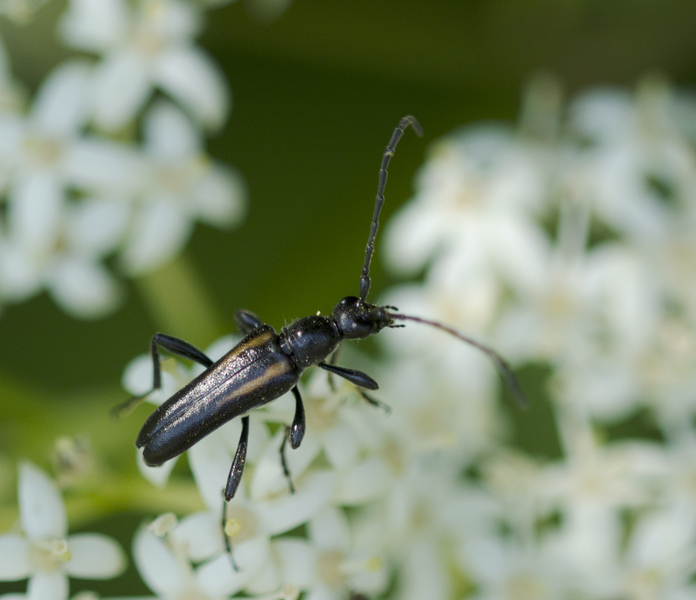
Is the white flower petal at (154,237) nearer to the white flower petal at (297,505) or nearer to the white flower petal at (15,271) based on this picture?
the white flower petal at (15,271)

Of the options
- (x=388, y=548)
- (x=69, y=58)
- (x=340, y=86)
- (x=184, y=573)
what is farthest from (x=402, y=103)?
(x=184, y=573)

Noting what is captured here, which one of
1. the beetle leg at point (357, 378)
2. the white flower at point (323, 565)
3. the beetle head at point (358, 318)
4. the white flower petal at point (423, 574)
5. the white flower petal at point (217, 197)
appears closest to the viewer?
the white flower at point (323, 565)

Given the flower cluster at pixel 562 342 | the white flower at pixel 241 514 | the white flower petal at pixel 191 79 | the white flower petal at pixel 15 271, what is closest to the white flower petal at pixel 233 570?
the white flower at pixel 241 514

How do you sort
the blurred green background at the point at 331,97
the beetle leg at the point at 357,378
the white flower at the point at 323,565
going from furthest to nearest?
the blurred green background at the point at 331,97 → the beetle leg at the point at 357,378 → the white flower at the point at 323,565

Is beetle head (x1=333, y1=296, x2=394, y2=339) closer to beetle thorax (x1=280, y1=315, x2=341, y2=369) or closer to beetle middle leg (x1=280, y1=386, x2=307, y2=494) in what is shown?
beetle thorax (x1=280, y1=315, x2=341, y2=369)

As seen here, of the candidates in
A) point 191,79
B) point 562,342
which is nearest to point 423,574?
point 562,342

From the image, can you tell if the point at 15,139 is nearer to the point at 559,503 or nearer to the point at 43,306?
the point at 43,306

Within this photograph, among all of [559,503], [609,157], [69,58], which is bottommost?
[559,503]
